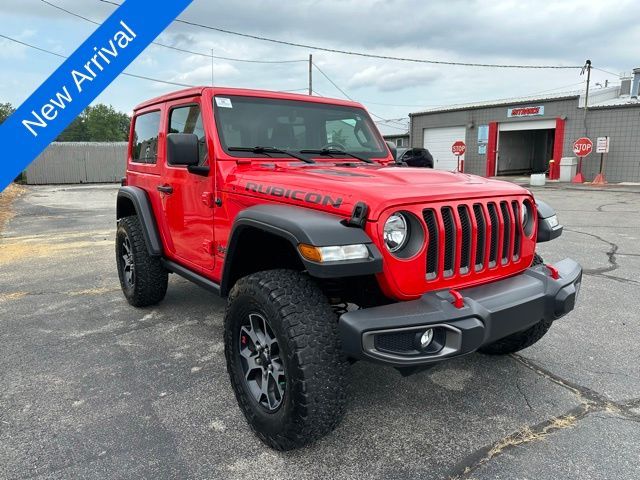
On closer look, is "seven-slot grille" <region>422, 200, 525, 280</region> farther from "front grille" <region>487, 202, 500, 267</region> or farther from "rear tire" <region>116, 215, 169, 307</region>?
"rear tire" <region>116, 215, 169, 307</region>

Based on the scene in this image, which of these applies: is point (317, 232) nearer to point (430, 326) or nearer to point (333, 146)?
point (430, 326)

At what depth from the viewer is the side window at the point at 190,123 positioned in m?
3.36

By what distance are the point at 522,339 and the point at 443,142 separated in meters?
25.8

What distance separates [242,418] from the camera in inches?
106

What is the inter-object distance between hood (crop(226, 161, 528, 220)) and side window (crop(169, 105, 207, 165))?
363 millimetres

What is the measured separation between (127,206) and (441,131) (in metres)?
25.2

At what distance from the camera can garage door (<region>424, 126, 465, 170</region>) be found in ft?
88.0

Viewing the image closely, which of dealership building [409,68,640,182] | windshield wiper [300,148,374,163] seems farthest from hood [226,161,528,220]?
dealership building [409,68,640,182]

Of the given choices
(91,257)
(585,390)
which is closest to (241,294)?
(585,390)

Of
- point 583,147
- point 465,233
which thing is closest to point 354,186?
point 465,233

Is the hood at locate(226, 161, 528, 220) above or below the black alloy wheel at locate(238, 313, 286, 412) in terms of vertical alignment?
above

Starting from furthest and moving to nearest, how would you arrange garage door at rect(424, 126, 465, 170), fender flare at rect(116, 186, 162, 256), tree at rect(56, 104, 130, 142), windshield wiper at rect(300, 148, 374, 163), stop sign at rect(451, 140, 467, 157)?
tree at rect(56, 104, 130, 142)
garage door at rect(424, 126, 465, 170)
stop sign at rect(451, 140, 467, 157)
fender flare at rect(116, 186, 162, 256)
windshield wiper at rect(300, 148, 374, 163)

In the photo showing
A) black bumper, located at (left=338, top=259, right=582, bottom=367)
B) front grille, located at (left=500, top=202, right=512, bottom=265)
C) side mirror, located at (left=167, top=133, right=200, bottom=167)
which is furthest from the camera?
side mirror, located at (left=167, top=133, right=200, bottom=167)

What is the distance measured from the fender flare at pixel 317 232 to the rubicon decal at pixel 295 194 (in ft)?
0.18
